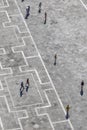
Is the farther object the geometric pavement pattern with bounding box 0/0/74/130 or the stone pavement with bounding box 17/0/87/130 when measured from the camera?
the stone pavement with bounding box 17/0/87/130

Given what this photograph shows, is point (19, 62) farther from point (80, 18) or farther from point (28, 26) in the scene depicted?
point (80, 18)

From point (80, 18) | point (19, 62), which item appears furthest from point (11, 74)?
point (80, 18)

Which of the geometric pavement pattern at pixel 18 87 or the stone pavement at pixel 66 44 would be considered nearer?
the geometric pavement pattern at pixel 18 87

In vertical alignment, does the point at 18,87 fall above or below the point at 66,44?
below

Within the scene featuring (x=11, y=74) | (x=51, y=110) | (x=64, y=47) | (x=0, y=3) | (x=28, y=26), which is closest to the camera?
(x=51, y=110)

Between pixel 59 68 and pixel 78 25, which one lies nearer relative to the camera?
pixel 59 68

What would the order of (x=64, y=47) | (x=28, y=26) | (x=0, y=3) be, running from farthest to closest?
(x=0, y=3), (x=28, y=26), (x=64, y=47)

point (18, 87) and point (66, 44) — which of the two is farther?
point (66, 44)
